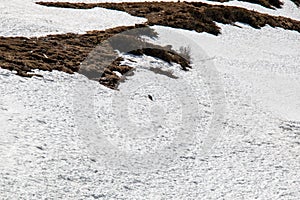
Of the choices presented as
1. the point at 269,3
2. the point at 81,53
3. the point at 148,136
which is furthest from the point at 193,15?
the point at 148,136

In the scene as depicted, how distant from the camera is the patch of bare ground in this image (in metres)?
22.9

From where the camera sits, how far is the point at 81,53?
2698cm

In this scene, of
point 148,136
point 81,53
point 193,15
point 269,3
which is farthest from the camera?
point 269,3

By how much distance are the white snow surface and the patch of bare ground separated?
945mm

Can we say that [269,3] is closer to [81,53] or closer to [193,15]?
[193,15]

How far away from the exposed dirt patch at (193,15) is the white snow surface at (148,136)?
31.7 ft

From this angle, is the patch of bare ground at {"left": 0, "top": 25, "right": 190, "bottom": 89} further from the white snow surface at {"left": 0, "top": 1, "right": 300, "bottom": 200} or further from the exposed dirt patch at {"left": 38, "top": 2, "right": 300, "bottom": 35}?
the exposed dirt patch at {"left": 38, "top": 2, "right": 300, "bottom": 35}

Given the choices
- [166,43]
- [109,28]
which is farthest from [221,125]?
[109,28]

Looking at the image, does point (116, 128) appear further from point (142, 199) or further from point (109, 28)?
point (109, 28)

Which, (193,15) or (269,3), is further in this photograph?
(269,3)

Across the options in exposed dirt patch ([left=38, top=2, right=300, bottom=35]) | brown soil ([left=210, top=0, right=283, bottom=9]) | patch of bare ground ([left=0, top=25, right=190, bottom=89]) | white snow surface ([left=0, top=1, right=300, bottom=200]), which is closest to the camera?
white snow surface ([left=0, top=1, right=300, bottom=200])

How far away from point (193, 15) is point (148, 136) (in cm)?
2531

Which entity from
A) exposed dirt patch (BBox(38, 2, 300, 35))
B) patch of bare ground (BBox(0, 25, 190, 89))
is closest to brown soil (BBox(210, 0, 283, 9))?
exposed dirt patch (BBox(38, 2, 300, 35))

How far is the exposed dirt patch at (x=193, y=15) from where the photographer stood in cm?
3900
